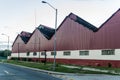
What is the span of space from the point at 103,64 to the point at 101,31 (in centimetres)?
596

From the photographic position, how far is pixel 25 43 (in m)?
88.7

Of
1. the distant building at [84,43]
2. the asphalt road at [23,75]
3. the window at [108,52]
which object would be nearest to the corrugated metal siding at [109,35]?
the distant building at [84,43]

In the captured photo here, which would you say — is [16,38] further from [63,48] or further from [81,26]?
[81,26]

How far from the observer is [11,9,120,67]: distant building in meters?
44.9

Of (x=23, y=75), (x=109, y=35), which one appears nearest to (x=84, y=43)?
(x=109, y=35)

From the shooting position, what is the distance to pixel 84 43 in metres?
52.8

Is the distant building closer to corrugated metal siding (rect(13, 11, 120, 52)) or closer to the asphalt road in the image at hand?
corrugated metal siding (rect(13, 11, 120, 52))

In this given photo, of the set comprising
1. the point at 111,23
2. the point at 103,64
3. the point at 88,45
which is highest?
the point at 111,23

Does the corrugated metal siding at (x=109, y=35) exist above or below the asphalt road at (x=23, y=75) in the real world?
above

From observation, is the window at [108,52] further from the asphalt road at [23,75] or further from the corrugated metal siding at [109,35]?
the asphalt road at [23,75]

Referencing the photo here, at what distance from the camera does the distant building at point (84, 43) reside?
4491cm

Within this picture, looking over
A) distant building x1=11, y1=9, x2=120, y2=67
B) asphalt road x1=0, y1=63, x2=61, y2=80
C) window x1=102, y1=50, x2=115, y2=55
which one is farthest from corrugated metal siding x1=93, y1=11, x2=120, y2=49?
asphalt road x1=0, y1=63, x2=61, y2=80

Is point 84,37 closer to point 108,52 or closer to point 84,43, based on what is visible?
point 84,43

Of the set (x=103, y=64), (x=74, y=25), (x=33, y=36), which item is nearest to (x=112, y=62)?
(x=103, y=64)
